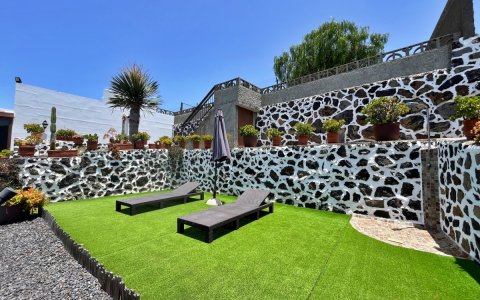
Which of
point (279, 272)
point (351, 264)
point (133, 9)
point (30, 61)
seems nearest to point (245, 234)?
point (279, 272)

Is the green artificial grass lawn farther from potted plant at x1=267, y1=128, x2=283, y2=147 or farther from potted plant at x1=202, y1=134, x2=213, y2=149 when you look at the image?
potted plant at x1=202, y1=134, x2=213, y2=149

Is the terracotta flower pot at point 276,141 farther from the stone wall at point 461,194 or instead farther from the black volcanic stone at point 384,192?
the stone wall at point 461,194

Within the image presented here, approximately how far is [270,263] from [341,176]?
4.00 m

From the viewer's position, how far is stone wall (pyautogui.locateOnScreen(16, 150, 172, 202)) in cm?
710

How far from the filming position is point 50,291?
2598mm

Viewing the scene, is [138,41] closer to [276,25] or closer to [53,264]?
[276,25]

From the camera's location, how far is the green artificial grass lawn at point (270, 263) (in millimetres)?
2502

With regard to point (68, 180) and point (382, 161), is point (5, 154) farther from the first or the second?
point (382, 161)

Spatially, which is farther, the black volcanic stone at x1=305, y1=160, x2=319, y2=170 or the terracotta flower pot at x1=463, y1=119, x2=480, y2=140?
the black volcanic stone at x1=305, y1=160, x2=319, y2=170

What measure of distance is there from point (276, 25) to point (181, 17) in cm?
528

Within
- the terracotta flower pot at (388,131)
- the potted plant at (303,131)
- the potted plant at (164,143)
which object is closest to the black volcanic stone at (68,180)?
the potted plant at (164,143)

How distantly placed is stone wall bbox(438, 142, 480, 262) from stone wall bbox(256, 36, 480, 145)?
13.3ft

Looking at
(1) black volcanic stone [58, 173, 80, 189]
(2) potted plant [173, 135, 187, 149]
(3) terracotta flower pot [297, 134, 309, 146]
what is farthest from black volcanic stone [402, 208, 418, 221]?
(1) black volcanic stone [58, 173, 80, 189]

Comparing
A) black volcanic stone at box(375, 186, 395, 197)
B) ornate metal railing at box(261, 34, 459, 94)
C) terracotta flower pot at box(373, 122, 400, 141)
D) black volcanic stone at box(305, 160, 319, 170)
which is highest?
ornate metal railing at box(261, 34, 459, 94)
